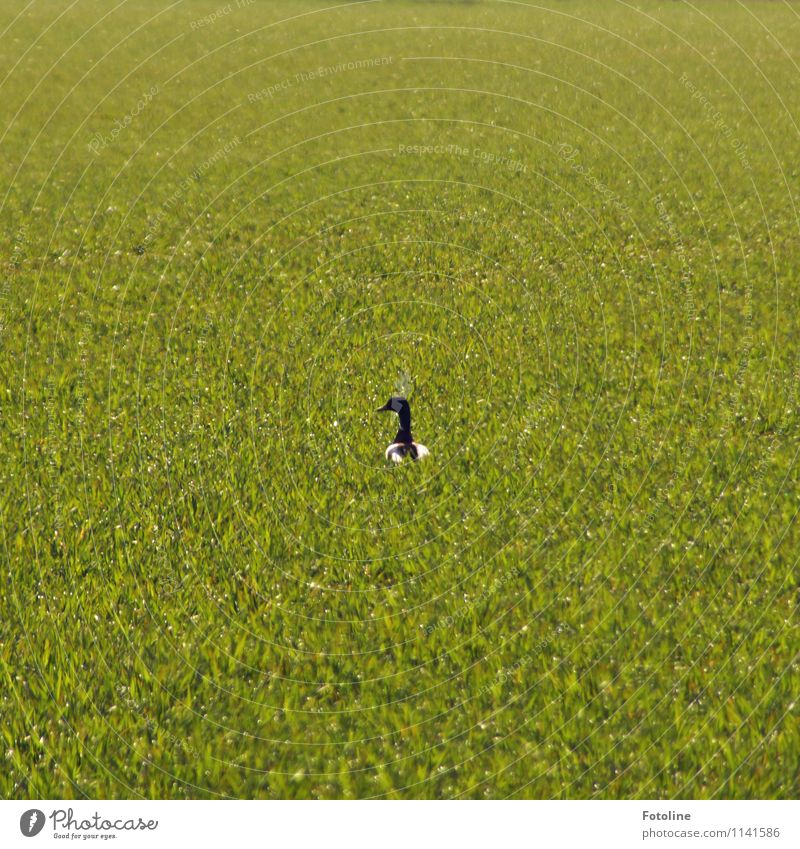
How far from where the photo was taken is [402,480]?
852 cm

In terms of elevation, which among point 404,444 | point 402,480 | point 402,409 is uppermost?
point 402,409

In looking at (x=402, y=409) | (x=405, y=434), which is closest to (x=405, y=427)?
(x=405, y=434)

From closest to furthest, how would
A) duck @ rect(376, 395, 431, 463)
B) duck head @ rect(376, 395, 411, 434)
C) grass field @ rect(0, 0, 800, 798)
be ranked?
grass field @ rect(0, 0, 800, 798) → duck head @ rect(376, 395, 411, 434) → duck @ rect(376, 395, 431, 463)

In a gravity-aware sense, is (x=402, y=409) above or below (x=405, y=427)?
above

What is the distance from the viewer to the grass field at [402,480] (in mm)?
5879

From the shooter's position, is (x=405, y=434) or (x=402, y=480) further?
(x=405, y=434)

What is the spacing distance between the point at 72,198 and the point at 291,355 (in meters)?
9.39

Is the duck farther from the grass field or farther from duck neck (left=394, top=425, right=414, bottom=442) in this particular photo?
the grass field

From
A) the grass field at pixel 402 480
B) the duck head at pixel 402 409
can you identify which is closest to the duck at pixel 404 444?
the duck head at pixel 402 409

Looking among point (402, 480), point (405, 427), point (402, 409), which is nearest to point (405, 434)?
point (405, 427)

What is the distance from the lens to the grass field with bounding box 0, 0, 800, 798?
588cm

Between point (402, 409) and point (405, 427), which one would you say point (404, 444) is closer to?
point (405, 427)

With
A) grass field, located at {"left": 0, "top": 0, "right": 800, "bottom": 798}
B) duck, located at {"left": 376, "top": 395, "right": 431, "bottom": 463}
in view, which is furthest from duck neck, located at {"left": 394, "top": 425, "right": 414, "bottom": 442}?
grass field, located at {"left": 0, "top": 0, "right": 800, "bottom": 798}

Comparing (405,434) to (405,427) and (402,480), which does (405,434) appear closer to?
(405,427)
